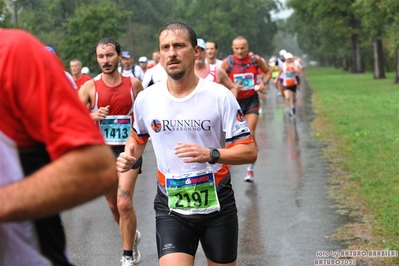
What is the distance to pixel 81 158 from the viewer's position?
1.73m

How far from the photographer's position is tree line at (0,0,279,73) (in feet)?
152

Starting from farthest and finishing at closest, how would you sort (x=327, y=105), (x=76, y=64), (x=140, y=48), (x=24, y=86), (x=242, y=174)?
(x=140, y=48) → (x=327, y=105) → (x=76, y=64) → (x=242, y=174) → (x=24, y=86)

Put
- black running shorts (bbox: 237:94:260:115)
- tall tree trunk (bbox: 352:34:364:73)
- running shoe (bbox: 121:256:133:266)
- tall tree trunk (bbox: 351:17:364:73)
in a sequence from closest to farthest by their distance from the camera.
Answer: running shoe (bbox: 121:256:133:266), black running shorts (bbox: 237:94:260:115), tall tree trunk (bbox: 351:17:364:73), tall tree trunk (bbox: 352:34:364:73)

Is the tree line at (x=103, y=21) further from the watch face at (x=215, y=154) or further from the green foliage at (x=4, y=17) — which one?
the watch face at (x=215, y=154)

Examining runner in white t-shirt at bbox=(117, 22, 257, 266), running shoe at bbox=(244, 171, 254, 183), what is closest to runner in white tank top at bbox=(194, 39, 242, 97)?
→ running shoe at bbox=(244, 171, 254, 183)

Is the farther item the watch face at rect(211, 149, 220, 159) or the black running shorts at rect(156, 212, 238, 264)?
the black running shorts at rect(156, 212, 238, 264)

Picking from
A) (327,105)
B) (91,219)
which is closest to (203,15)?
(327,105)

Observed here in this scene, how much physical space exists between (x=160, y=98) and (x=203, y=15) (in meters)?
80.6

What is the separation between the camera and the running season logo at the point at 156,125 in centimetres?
445

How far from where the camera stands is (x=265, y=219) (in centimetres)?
834

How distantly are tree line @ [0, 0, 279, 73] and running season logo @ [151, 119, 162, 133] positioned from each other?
804 inches

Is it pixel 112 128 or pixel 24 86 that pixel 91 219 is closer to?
pixel 112 128

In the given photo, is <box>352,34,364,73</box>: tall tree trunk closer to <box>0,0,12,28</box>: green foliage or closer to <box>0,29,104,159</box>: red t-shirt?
<box>0,0,12,28</box>: green foliage

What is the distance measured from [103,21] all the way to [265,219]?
39.6 metres
